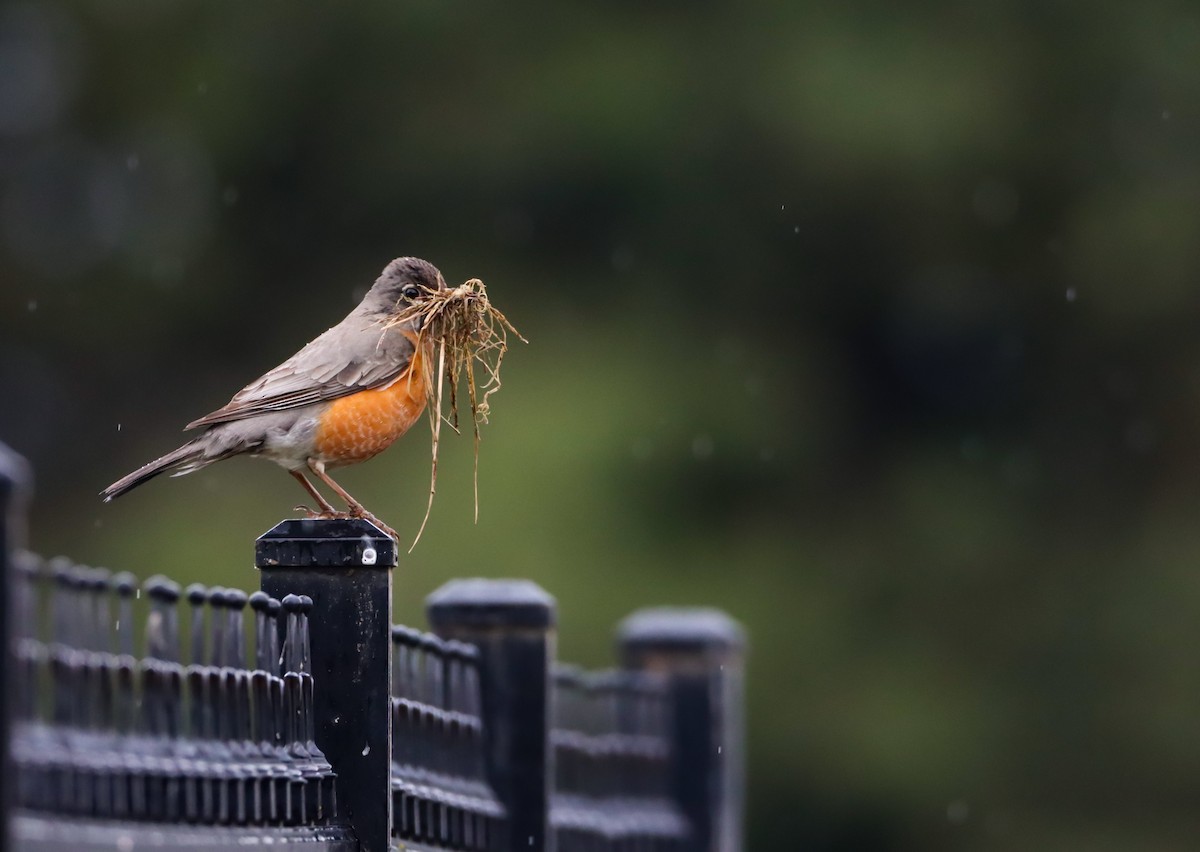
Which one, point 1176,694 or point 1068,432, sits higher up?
point 1068,432

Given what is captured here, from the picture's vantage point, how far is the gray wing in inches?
187

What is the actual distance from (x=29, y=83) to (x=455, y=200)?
3.93 metres

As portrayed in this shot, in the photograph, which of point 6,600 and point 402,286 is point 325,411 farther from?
point 6,600

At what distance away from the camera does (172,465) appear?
4512 millimetres

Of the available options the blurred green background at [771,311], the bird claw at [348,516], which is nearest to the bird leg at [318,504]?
the bird claw at [348,516]

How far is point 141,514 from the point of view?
13.6m

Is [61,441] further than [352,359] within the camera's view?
Yes

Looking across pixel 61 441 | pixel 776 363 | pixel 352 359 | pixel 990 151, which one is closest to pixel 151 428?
pixel 61 441

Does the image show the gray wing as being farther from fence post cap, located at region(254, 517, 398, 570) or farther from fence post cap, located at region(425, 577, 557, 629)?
fence post cap, located at region(254, 517, 398, 570)

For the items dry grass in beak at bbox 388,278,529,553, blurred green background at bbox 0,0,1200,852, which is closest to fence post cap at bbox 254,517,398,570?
dry grass in beak at bbox 388,278,529,553

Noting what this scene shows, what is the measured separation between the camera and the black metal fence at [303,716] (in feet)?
8.50

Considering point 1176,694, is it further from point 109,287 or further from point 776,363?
point 109,287

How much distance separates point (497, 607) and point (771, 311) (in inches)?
389

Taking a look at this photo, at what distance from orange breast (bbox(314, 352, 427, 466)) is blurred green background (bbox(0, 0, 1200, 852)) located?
768 centimetres
